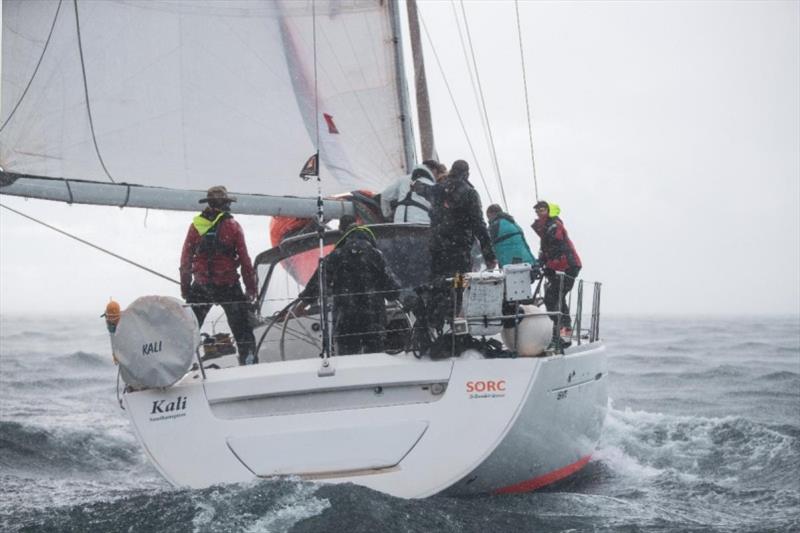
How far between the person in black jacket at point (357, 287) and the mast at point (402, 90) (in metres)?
3.60

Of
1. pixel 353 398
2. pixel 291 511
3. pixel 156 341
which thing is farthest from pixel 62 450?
pixel 291 511

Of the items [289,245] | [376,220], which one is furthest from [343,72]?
[289,245]

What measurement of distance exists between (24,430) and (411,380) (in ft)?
16.8

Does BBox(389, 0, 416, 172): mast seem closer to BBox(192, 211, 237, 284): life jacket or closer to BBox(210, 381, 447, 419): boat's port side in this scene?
BBox(192, 211, 237, 284): life jacket

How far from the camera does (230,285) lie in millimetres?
6418

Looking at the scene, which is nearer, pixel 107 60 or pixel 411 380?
pixel 411 380

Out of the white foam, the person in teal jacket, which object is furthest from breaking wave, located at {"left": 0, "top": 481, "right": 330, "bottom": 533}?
the person in teal jacket

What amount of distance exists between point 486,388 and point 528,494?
33.9 inches

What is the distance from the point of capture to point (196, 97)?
28.2ft

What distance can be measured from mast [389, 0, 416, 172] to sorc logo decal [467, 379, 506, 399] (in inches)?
189

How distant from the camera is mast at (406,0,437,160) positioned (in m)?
11.3

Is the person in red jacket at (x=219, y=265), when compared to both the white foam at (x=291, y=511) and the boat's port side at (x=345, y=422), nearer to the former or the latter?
the boat's port side at (x=345, y=422)

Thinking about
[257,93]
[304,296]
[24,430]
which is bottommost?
[24,430]

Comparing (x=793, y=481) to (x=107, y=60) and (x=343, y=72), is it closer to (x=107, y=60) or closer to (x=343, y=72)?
(x=343, y=72)
